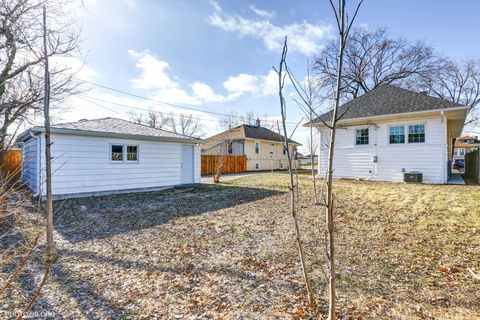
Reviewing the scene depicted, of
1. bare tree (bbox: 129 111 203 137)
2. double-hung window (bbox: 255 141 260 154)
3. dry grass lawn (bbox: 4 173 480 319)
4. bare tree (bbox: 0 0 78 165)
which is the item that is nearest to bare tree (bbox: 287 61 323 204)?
dry grass lawn (bbox: 4 173 480 319)

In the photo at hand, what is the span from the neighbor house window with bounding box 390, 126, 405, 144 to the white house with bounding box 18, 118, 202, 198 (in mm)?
9692

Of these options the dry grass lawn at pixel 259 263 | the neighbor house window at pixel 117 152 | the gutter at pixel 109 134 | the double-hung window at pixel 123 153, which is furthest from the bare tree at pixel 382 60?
the dry grass lawn at pixel 259 263

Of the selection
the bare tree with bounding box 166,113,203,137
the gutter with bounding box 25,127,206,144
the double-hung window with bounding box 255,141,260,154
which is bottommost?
the gutter with bounding box 25,127,206,144

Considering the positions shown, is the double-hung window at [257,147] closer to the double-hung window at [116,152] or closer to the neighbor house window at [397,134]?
the neighbor house window at [397,134]

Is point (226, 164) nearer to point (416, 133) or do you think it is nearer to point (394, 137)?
point (394, 137)

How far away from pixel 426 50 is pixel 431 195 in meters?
21.0

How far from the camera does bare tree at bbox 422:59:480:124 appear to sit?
25003 mm

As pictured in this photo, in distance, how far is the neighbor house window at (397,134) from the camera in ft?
38.4

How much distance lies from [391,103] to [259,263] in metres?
12.3

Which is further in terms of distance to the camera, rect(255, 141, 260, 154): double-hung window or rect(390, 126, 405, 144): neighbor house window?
rect(255, 141, 260, 154): double-hung window

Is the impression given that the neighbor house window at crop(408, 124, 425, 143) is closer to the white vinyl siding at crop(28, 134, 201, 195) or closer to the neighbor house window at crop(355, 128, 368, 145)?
the neighbor house window at crop(355, 128, 368, 145)

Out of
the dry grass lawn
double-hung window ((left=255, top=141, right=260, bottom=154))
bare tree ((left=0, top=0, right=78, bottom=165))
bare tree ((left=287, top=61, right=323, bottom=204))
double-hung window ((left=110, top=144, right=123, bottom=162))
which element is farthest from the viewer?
double-hung window ((left=255, top=141, right=260, bottom=154))

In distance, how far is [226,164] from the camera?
22766 mm

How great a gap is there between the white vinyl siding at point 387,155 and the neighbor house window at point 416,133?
132 mm
